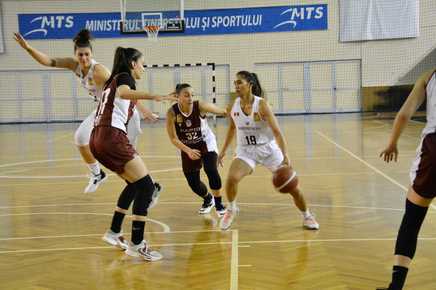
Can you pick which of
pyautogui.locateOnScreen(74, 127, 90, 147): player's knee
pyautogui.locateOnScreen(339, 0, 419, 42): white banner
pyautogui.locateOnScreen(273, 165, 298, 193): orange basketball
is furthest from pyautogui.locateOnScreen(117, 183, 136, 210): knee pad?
pyautogui.locateOnScreen(339, 0, 419, 42): white banner

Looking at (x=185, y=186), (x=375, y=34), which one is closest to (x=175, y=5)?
(x=375, y=34)

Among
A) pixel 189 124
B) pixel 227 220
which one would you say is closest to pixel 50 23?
pixel 189 124

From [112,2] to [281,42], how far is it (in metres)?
7.78

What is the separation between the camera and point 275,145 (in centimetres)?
621

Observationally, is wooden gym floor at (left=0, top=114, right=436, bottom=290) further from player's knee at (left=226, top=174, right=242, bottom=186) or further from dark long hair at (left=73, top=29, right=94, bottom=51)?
dark long hair at (left=73, top=29, right=94, bottom=51)

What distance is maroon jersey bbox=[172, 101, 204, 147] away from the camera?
673 centimetres

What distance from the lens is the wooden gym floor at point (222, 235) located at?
4488mm

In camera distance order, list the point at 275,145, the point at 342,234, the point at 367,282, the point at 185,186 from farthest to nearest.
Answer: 1. the point at 185,186
2. the point at 275,145
3. the point at 342,234
4. the point at 367,282

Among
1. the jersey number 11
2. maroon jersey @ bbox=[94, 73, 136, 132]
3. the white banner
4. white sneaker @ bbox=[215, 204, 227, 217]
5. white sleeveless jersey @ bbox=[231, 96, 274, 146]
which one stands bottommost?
white sneaker @ bbox=[215, 204, 227, 217]

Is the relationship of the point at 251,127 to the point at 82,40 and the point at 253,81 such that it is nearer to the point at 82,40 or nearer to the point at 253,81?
the point at 253,81

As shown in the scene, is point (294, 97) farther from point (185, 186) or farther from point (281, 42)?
point (185, 186)

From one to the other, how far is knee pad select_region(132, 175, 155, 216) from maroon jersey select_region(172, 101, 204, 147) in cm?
185

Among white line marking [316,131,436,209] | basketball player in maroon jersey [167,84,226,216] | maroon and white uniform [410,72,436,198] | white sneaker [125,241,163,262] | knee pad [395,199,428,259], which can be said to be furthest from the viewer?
white line marking [316,131,436,209]

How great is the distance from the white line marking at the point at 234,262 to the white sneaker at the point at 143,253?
2.17 ft
